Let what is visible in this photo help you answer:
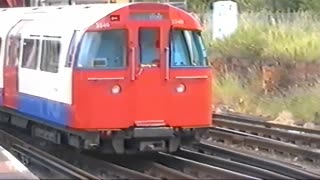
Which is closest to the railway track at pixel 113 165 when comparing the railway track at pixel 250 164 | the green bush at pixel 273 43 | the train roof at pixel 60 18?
the railway track at pixel 250 164

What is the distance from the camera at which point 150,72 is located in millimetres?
13352

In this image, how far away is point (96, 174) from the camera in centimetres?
1328

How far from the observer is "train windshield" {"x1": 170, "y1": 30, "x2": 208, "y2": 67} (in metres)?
13.6

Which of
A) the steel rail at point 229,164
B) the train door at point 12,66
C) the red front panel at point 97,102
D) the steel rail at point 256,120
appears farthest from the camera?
the steel rail at point 256,120

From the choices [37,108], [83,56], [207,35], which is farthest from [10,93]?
[207,35]

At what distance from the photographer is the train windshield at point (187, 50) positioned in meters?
13.6

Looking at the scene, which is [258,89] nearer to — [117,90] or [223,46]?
[223,46]

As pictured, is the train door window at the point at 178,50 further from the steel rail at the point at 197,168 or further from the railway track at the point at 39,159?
the railway track at the point at 39,159

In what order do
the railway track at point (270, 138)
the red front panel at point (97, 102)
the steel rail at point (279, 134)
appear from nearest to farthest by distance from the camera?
the red front panel at point (97, 102) → the railway track at point (270, 138) → the steel rail at point (279, 134)

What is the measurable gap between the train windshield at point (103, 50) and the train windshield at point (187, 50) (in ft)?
2.51

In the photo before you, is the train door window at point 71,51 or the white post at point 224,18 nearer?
the train door window at point 71,51

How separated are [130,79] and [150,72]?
1.09 feet

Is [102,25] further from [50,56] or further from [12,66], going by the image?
[12,66]

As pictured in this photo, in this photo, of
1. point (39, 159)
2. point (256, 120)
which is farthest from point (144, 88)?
point (256, 120)
